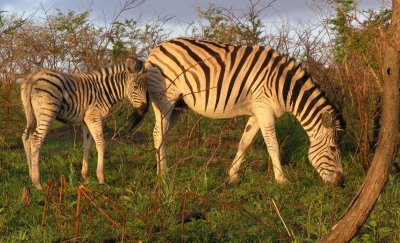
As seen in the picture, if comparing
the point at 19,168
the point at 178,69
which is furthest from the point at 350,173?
the point at 19,168

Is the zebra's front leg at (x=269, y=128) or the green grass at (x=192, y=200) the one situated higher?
the zebra's front leg at (x=269, y=128)

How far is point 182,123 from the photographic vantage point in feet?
31.2

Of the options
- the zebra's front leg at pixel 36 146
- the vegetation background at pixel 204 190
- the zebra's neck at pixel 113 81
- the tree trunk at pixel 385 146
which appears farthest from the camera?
the zebra's neck at pixel 113 81

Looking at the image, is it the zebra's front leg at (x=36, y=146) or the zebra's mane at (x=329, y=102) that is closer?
the zebra's front leg at (x=36, y=146)

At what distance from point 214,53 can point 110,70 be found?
4.59ft

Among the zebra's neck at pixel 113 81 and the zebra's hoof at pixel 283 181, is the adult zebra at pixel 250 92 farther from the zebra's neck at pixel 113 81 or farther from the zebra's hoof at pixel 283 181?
the zebra's neck at pixel 113 81

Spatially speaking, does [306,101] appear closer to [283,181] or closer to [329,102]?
[329,102]

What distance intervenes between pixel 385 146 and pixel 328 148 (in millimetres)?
3995

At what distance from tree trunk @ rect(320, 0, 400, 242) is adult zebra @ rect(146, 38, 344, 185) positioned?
12.0 ft

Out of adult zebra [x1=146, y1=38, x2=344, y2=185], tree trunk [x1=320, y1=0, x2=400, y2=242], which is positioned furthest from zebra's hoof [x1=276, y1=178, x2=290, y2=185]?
tree trunk [x1=320, y1=0, x2=400, y2=242]

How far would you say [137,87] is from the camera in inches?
279

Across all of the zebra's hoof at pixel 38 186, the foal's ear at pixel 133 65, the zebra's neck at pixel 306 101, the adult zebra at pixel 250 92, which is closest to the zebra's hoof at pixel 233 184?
the adult zebra at pixel 250 92

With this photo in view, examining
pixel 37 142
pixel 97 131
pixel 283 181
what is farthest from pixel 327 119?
pixel 37 142

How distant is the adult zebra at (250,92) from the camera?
6.59 meters
